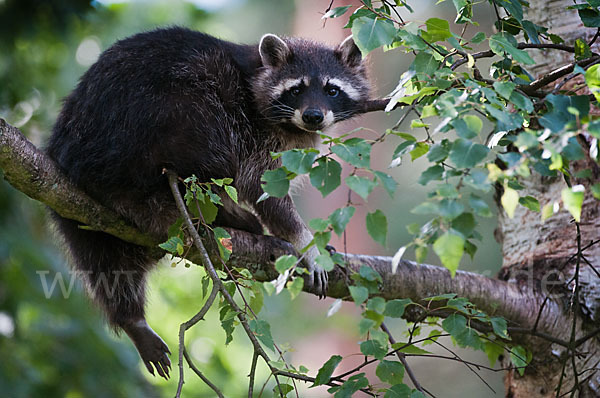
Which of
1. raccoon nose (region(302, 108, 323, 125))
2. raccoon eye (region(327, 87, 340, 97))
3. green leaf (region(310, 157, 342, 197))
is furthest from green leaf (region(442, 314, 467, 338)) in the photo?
raccoon eye (region(327, 87, 340, 97))

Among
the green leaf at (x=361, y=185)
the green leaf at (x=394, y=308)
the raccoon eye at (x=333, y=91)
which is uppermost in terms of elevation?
the raccoon eye at (x=333, y=91)

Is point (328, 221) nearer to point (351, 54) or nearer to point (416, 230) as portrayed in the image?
point (416, 230)

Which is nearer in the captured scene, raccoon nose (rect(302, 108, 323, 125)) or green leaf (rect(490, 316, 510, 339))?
green leaf (rect(490, 316, 510, 339))

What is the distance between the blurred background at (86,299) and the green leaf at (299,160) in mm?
753

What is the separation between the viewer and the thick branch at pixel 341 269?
2.88 m

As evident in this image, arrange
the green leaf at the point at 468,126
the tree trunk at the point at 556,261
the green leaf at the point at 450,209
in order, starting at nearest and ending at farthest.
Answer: the green leaf at the point at 450,209 → the green leaf at the point at 468,126 → the tree trunk at the point at 556,261

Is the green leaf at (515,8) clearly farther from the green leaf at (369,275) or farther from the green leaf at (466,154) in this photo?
the green leaf at (369,275)

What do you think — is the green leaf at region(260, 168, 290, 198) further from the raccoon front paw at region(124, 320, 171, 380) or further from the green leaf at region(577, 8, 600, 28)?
the raccoon front paw at region(124, 320, 171, 380)

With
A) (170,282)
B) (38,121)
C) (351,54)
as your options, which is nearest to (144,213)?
(351,54)

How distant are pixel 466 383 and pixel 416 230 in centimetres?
851

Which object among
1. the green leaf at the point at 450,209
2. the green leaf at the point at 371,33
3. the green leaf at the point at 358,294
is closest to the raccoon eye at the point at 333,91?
the green leaf at the point at 371,33

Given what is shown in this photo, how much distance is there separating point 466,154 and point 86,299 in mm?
2805

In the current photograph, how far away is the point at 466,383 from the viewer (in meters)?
9.47

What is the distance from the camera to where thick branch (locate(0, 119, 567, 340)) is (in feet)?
9.46
